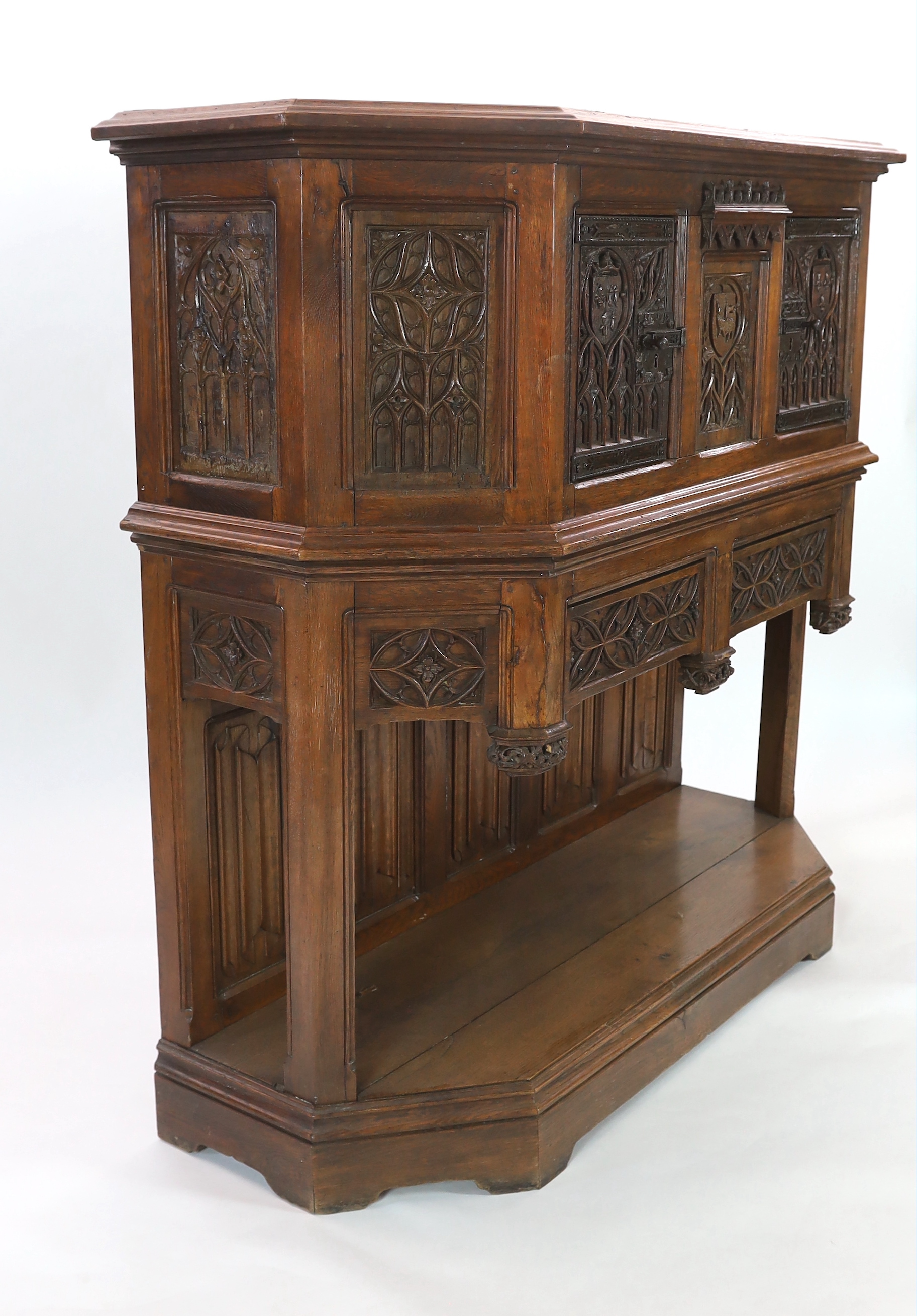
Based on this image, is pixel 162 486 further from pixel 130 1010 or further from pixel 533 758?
pixel 130 1010

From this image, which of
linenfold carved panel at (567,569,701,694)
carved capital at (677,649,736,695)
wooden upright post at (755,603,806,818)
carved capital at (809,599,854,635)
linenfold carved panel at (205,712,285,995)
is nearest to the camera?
linenfold carved panel at (567,569,701,694)

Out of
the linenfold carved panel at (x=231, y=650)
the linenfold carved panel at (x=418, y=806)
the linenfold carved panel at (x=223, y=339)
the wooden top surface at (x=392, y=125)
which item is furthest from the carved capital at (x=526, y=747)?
the wooden top surface at (x=392, y=125)

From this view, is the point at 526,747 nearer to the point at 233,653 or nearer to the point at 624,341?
the point at 233,653

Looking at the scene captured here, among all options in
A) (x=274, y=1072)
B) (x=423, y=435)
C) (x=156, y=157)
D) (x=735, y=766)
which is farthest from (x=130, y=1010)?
(x=735, y=766)

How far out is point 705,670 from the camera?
3.40m

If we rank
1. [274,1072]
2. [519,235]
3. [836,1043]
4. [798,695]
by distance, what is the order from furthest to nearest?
[798,695] < [836,1043] < [274,1072] < [519,235]

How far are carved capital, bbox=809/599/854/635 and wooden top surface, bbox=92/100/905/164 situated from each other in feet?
5.09

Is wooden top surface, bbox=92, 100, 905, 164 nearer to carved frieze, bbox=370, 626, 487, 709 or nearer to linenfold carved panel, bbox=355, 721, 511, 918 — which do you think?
carved frieze, bbox=370, 626, 487, 709

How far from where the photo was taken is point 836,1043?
11.9ft

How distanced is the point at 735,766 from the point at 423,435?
286 centimetres

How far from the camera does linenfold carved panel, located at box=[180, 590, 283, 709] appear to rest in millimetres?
2822

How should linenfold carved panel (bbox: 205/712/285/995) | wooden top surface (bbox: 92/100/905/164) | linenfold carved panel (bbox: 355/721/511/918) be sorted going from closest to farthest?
wooden top surface (bbox: 92/100/905/164)
linenfold carved panel (bbox: 205/712/285/995)
linenfold carved panel (bbox: 355/721/511/918)

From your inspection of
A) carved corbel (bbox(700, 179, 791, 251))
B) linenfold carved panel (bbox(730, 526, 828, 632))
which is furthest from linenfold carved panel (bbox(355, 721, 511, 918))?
carved corbel (bbox(700, 179, 791, 251))

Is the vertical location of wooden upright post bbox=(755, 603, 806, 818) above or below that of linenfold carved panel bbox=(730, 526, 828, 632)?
below
